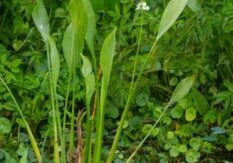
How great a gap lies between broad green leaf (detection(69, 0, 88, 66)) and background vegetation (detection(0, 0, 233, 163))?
0.34 metres

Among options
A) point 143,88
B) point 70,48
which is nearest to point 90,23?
point 70,48

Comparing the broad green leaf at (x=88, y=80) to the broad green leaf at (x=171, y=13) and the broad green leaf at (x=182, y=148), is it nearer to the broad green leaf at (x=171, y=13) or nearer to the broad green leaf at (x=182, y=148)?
the broad green leaf at (x=171, y=13)

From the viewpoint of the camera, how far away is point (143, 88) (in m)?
2.63

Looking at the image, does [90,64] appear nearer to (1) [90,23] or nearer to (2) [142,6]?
(1) [90,23]

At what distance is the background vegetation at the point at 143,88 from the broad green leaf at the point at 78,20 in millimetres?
343

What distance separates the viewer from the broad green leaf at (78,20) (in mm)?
1929

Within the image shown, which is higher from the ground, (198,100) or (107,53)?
(107,53)

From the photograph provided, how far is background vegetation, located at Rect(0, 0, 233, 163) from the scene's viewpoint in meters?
2.45

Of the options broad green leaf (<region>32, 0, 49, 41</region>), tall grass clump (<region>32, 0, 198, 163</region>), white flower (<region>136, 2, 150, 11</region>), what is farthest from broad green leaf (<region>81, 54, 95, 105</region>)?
white flower (<region>136, 2, 150, 11</region>)

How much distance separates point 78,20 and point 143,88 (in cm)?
73

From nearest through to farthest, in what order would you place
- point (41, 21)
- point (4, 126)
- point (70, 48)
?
point (70, 48), point (41, 21), point (4, 126)

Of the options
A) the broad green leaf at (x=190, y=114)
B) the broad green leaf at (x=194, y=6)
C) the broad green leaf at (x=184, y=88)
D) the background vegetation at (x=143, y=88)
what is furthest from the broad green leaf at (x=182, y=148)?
the broad green leaf at (x=194, y=6)

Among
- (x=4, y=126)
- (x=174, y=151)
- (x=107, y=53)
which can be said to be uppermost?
(x=107, y=53)

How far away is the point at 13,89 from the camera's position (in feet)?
8.41
